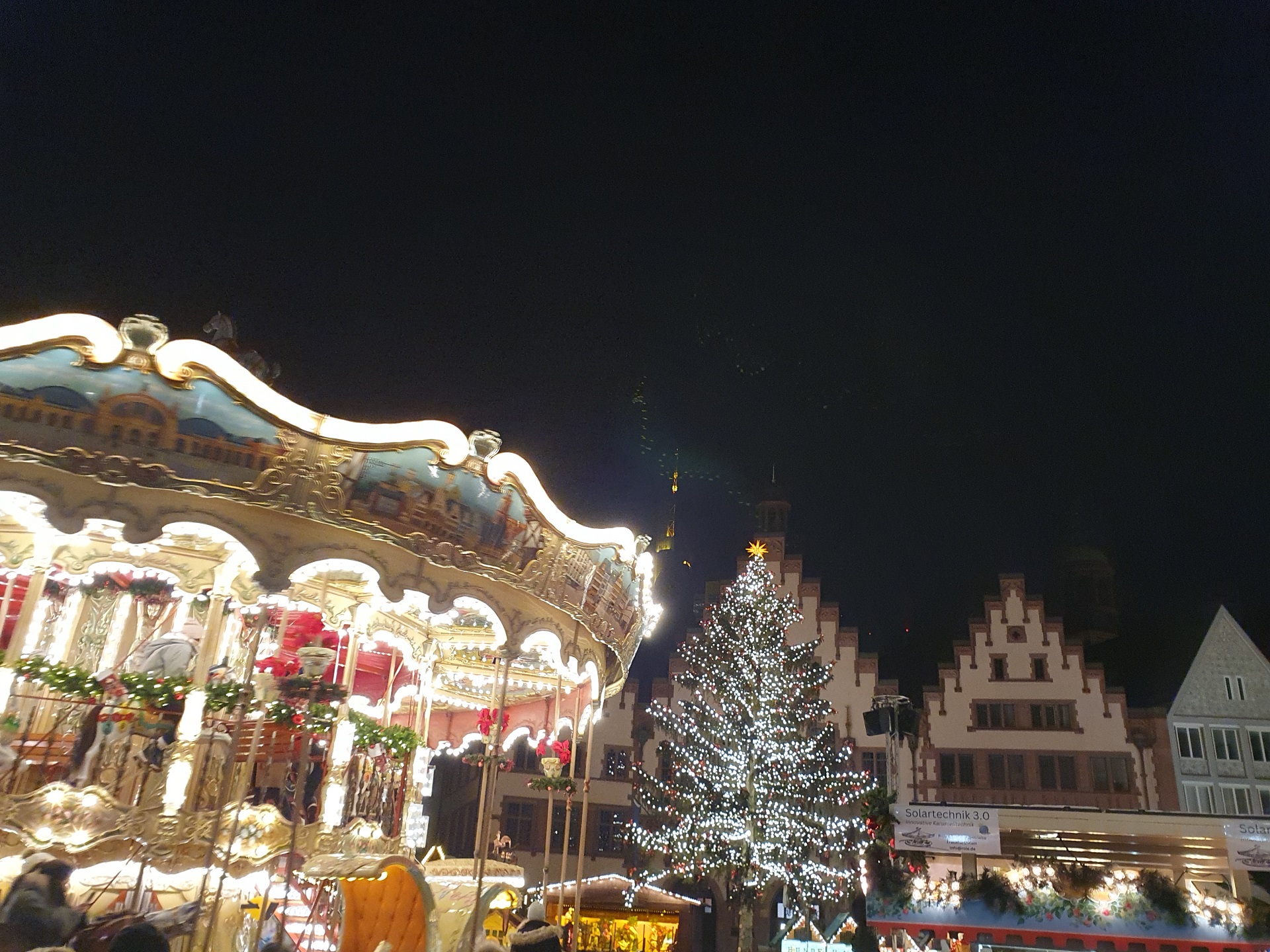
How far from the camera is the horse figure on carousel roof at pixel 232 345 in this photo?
910 centimetres

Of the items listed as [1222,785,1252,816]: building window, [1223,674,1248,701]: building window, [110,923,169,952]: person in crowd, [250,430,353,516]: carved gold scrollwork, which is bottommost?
[110,923,169,952]: person in crowd

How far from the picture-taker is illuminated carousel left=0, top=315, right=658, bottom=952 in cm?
655

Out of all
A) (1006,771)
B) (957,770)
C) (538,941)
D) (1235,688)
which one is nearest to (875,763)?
(957,770)

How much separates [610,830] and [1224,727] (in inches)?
781

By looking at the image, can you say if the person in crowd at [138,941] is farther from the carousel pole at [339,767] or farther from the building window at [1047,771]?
the building window at [1047,771]

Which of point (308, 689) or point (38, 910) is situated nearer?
point (38, 910)

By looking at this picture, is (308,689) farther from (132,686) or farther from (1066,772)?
(1066,772)

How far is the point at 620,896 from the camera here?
79.5 feet

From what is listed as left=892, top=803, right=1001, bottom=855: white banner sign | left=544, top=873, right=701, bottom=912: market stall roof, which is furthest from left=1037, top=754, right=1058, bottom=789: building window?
left=544, top=873, right=701, bottom=912: market stall roof

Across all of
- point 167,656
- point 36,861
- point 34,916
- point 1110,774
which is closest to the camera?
point 34,916

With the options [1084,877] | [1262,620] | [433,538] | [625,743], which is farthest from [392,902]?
[1262,620]

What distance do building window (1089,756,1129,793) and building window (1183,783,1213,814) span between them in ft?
5.13

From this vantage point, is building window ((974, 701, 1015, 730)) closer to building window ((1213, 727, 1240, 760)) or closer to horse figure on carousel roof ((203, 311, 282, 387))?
building window ((1213, 727, 1240, 760))

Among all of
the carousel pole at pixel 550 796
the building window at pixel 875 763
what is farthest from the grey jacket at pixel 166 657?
the building window at pixel 875 763
